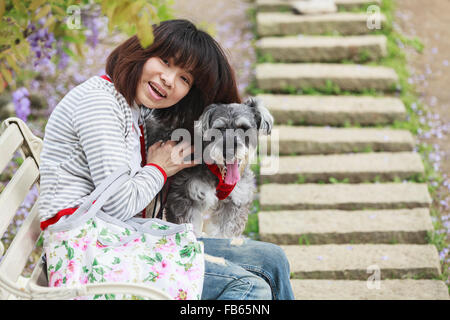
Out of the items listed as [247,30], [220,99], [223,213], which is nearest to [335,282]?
[223,213]

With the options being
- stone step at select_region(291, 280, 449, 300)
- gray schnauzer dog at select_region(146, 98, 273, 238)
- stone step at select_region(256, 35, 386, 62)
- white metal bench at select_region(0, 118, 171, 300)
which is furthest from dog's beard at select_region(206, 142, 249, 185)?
stone step at select_region(256, 35, 386, 62)

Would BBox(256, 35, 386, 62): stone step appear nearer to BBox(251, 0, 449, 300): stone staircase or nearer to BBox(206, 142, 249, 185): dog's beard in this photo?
BBox(251, 0, 449, 300): stone staircase

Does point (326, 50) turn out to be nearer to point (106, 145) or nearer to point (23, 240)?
point (106, 145)

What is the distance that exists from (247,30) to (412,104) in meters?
2.49

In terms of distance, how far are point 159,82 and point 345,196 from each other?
8.04 ft

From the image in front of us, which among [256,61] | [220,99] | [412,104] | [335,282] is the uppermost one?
[220,99]

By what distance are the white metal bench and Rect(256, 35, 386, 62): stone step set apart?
389cm

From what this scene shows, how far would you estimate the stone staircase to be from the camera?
345cm

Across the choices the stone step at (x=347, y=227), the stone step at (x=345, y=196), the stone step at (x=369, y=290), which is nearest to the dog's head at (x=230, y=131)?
the stone step at (x=369, y=290)

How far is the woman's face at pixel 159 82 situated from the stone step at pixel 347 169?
2.28m

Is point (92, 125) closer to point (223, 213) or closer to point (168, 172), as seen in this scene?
point (168, 172)

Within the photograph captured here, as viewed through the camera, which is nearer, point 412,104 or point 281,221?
point 281,221

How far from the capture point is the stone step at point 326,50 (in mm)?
5586

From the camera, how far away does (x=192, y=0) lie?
7.30 meters
